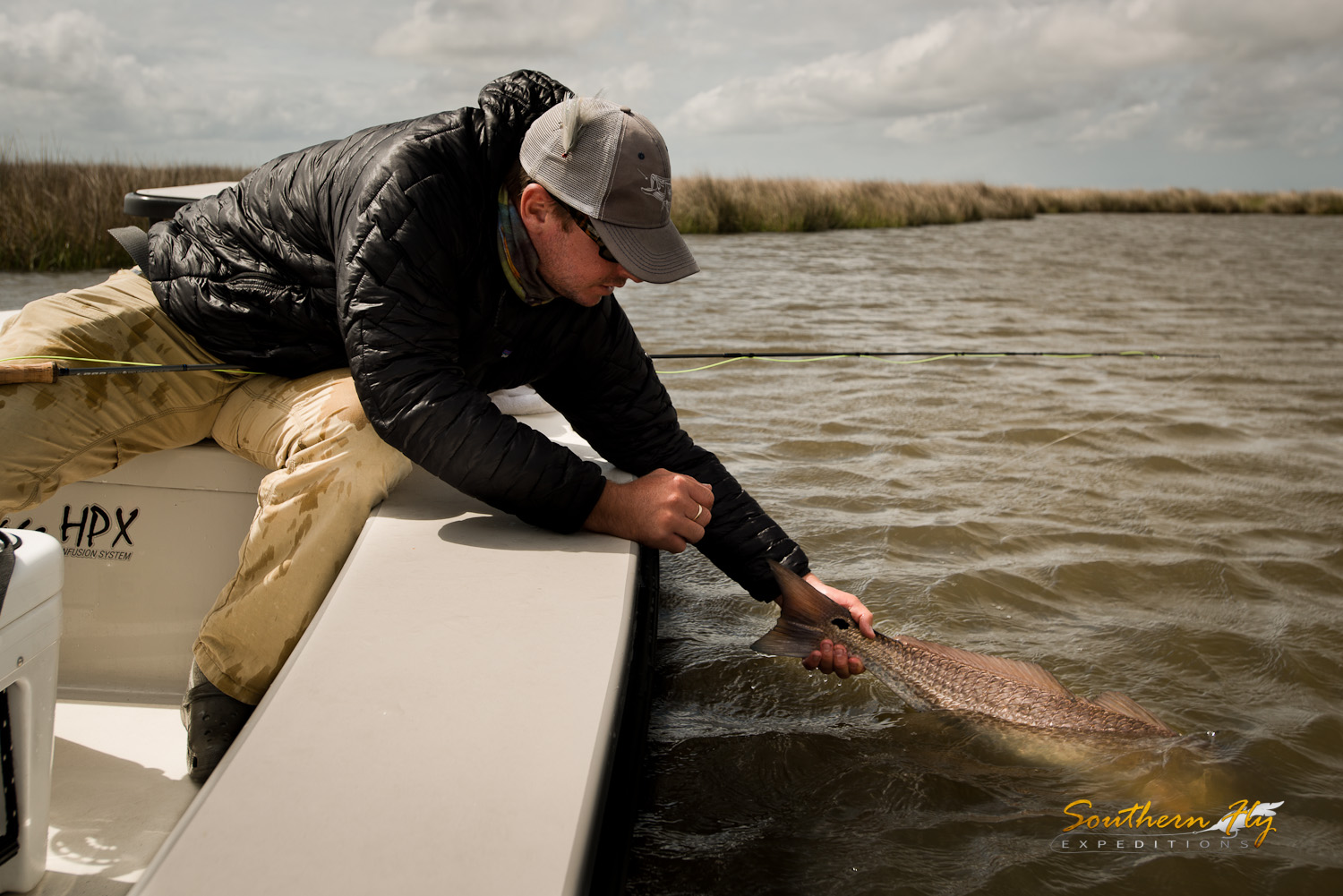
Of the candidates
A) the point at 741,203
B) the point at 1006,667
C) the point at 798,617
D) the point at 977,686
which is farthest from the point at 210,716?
the point at 741,203

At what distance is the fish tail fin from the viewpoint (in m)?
2.29

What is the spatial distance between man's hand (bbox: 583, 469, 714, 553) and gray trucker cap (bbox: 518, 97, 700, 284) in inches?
16.8

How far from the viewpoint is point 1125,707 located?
2541 mm

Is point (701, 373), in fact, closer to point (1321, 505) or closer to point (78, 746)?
point (1321, 505)

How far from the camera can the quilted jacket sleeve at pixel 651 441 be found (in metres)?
2.45

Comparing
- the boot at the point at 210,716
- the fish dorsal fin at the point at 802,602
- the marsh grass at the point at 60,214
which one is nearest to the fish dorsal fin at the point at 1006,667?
the fish dorsal fin at the point at 802,602

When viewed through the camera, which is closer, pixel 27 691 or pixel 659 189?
pixel 27 691

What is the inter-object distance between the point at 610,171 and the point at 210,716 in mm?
1333

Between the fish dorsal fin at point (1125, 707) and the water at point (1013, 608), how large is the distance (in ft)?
0.27

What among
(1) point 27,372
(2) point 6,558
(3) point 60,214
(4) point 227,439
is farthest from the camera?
(3) point 60,214

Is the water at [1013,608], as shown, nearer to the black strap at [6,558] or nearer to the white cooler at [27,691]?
the white cooler at [27,691]

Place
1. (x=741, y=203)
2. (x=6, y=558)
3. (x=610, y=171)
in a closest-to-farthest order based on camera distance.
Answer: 1. (x=6, y=558)
2. (x=610, y=171)
3. (x=741, y=203)

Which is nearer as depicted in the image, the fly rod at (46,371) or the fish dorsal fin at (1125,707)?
the fly rod at (46,371)

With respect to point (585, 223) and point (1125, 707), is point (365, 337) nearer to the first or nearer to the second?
point (585, 223)
